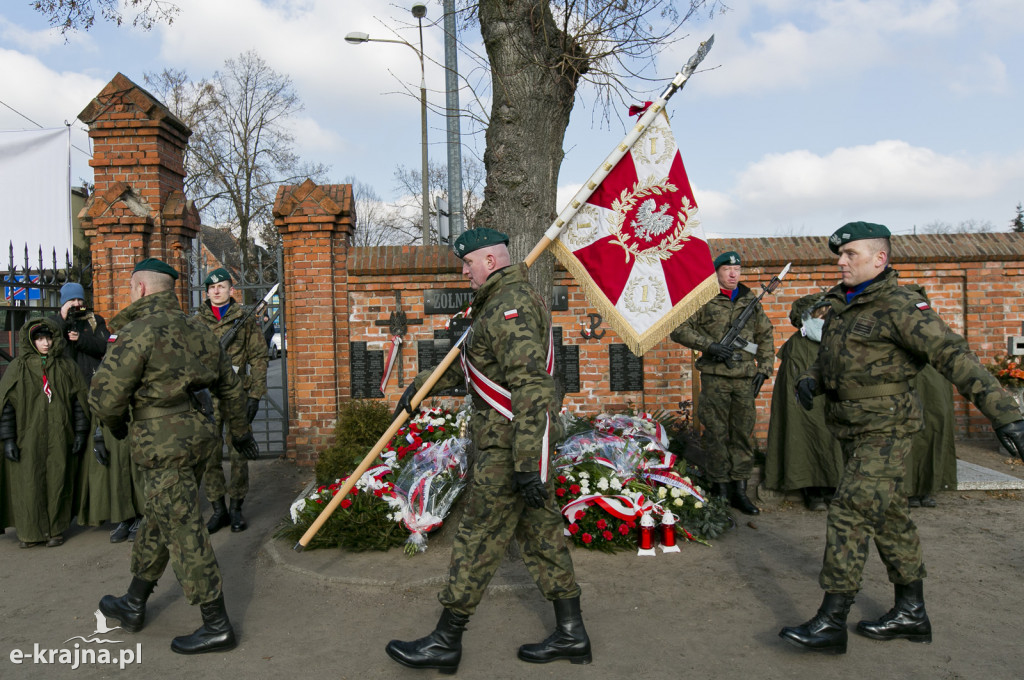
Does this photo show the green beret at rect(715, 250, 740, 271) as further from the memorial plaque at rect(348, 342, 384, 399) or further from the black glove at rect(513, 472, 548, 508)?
the memorial plaque at rect(348, 342, 384, 399)

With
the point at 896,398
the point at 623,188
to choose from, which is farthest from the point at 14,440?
the point at 896,398

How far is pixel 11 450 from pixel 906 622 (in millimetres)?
5831

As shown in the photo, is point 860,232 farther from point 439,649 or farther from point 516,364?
point 439,649

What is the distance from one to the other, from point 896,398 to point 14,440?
5799 millimetres

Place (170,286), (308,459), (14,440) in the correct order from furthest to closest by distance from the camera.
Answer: (308,459), (14,440), (170,286)

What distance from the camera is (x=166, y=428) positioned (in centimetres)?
355

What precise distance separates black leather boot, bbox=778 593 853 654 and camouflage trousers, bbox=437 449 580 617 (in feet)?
3.41

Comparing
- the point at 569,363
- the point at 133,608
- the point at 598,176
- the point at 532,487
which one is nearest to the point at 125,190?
the point at 569,363

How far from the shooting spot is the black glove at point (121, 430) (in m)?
3.68

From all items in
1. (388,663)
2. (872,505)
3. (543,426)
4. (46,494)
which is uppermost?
(543,426)

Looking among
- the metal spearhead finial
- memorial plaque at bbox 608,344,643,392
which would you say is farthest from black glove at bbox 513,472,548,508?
memorial plaque at bbox 608,344,643,392

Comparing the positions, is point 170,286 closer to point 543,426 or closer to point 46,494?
point 543,426

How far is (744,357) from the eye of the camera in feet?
19.0

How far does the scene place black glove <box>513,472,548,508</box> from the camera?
3123 millimetres
